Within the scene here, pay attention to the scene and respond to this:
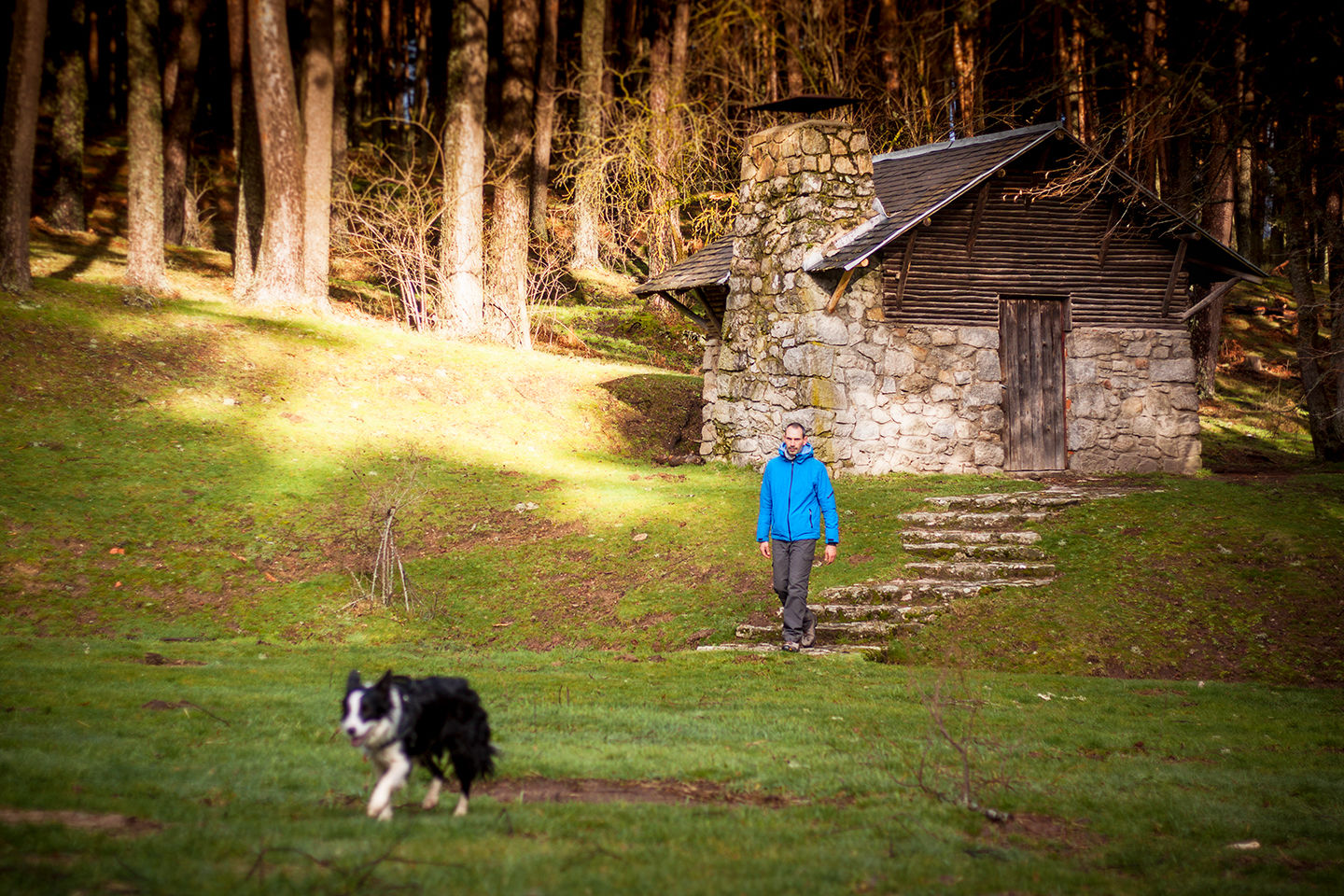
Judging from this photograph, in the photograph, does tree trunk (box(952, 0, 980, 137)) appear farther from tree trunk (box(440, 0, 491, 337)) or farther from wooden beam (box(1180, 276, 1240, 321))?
tree trunk (box(440, 0, 491, 337))

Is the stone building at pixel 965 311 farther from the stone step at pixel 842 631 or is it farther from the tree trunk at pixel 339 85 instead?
the tree trunk at pixel 339 85

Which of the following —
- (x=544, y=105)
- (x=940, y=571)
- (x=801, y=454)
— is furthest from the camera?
(x=544, y=105)

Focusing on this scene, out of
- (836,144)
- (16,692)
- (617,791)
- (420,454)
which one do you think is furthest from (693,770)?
(836,144)

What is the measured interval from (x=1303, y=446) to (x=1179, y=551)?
54.5ft

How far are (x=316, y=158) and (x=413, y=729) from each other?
21025mm

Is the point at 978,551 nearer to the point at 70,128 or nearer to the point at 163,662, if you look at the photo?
the point at 163,662

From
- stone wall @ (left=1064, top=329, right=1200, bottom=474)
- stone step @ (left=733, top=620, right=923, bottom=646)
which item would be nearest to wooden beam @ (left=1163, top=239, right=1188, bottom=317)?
stone wall @ (left=1064, top=329, right=1200, bottom=474)

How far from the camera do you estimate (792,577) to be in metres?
10.2

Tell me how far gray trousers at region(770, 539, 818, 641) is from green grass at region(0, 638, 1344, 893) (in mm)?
945

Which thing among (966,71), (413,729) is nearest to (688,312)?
(966,71)

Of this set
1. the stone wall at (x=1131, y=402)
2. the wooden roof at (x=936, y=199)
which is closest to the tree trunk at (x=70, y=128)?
the wooden roof at (x=936, y=199)

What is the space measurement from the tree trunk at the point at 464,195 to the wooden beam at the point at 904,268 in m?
11.3

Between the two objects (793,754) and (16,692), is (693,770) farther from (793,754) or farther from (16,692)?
(16,692)

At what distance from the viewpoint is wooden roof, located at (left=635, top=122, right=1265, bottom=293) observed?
54.7 feet
